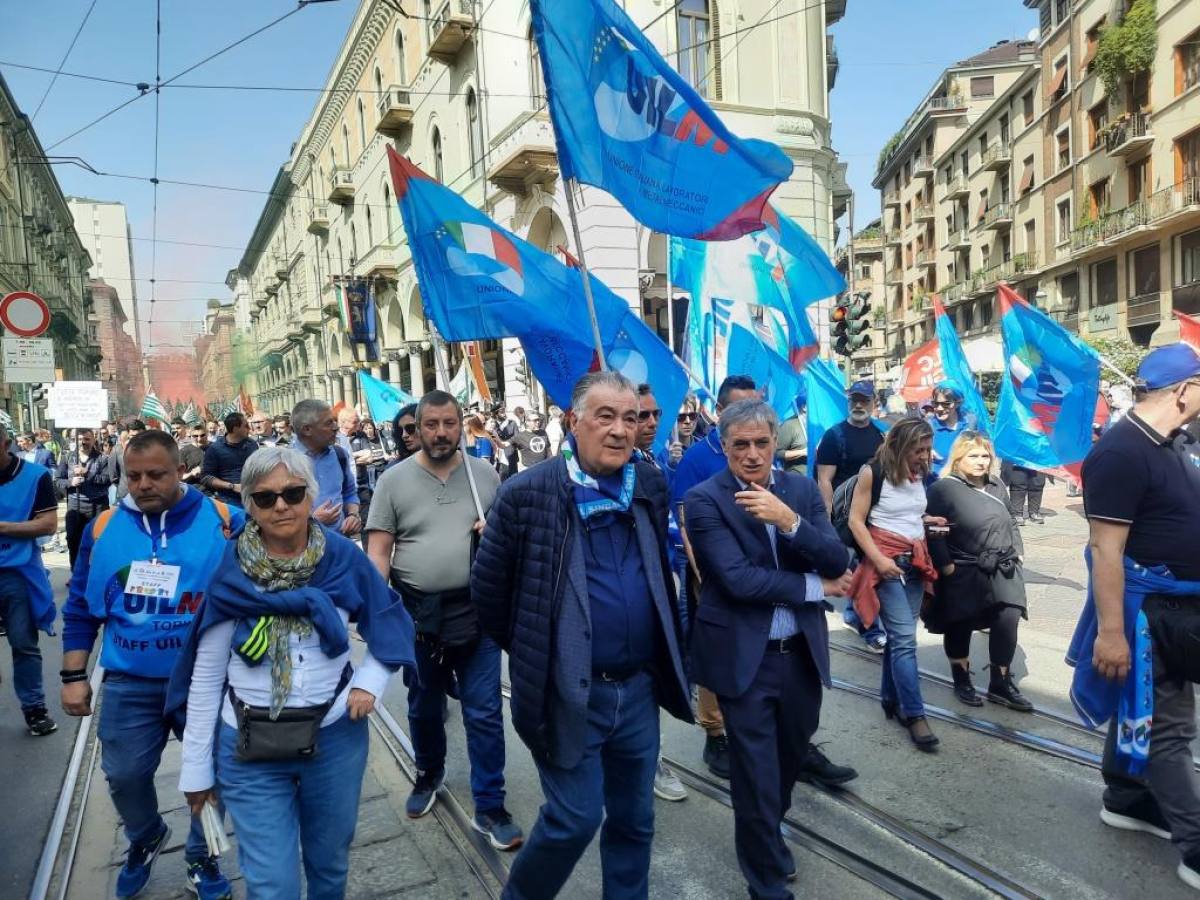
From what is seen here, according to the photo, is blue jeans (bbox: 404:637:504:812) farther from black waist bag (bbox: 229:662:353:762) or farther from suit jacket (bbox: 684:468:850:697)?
black waist bag (bbox: 229:662:353:762)

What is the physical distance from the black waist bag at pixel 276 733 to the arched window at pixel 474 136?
2254cm

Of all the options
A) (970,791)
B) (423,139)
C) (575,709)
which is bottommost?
(970,791)

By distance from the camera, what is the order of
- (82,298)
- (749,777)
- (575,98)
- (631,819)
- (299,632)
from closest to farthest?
(299,632)
(631,819)
(749,777)
(575,98)
(82,298)

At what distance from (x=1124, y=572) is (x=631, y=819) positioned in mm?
2148

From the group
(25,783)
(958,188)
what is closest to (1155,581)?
(25,783)

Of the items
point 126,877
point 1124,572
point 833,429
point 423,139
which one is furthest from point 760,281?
point 423,139

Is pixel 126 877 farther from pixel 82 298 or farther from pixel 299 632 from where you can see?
pixel 82 298

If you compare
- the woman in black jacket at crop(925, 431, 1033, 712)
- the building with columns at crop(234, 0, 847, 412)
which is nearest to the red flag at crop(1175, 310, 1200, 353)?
the woman in black jacket at crop(925, 431, 1033, 712)

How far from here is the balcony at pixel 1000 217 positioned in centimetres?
4659

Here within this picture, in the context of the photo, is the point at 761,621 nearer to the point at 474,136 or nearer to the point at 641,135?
the point at 641,135

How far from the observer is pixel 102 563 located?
3.00 metres

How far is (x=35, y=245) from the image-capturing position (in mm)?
45656

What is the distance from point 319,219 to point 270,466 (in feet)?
147

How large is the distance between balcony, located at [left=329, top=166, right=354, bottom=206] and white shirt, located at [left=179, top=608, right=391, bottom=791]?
124 feet
